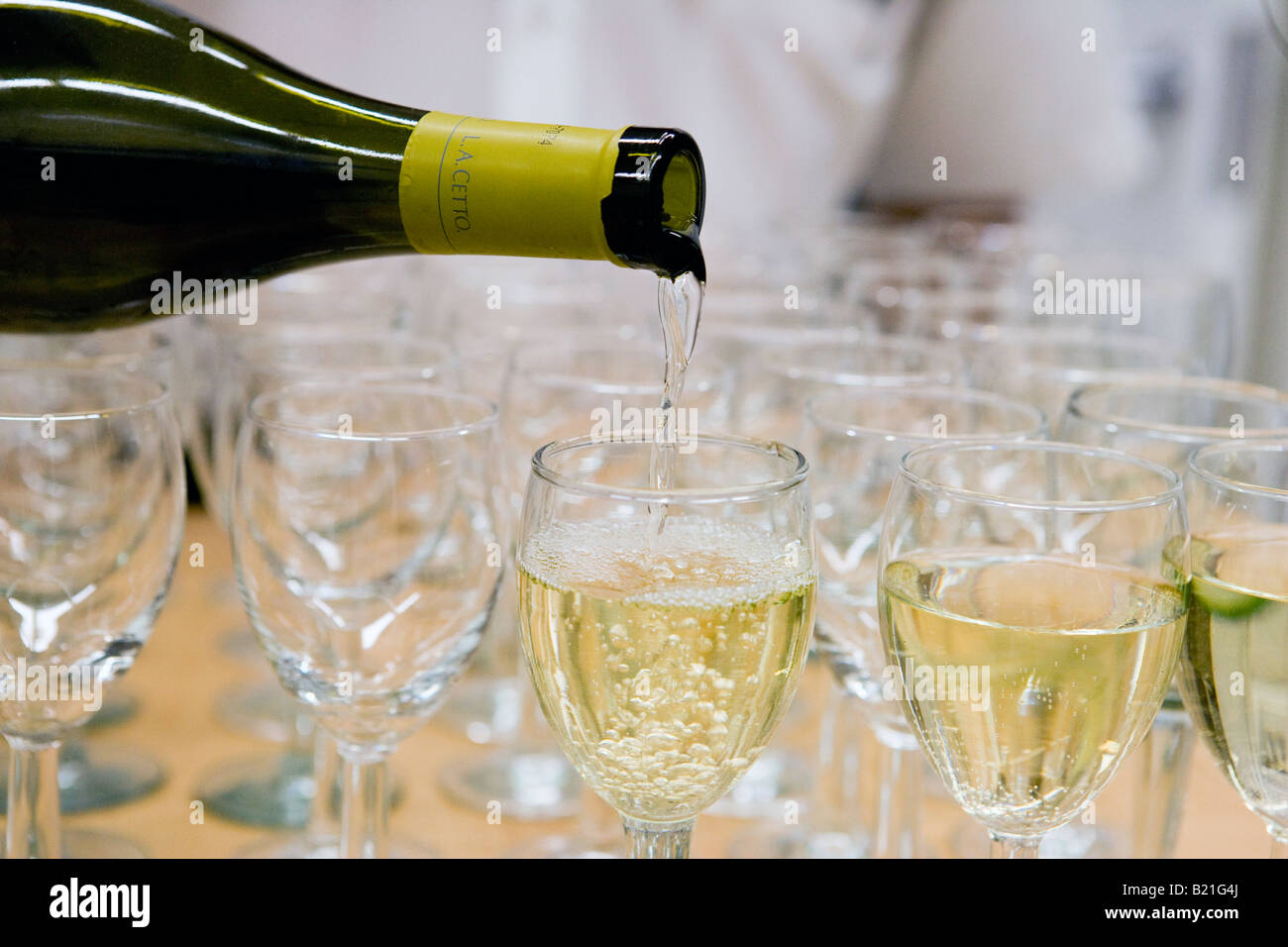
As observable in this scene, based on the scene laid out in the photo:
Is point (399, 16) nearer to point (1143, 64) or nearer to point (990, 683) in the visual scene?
point (1143, 64)

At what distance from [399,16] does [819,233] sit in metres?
1.21

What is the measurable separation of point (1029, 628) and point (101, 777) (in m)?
0.70

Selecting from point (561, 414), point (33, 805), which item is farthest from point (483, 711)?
point (33, 805)

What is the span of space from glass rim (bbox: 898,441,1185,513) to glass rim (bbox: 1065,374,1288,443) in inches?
4.6

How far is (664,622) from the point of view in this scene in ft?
1.99

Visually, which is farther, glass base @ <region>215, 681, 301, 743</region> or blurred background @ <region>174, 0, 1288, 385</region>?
blurred background @ <region>174, 0, 1288, 385</region>

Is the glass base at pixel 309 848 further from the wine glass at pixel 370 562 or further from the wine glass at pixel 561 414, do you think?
the wine glass at pixel 370 562

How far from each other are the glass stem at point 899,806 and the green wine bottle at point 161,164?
1.29ft

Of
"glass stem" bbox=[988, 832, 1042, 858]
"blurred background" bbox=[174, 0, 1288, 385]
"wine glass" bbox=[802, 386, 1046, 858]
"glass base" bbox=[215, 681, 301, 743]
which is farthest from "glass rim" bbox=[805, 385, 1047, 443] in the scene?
"blurred background" bbox=[174, 0, 1288, 385]

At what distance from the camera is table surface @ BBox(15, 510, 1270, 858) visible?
96 cm

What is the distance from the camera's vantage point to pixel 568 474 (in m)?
0.67

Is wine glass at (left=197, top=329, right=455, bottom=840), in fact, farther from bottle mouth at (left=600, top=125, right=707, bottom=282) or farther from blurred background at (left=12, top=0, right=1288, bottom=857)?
bottle mouth at (left=600, top=125, right=707, bottom=282)

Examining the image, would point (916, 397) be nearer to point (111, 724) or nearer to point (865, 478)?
point (865, 478)
